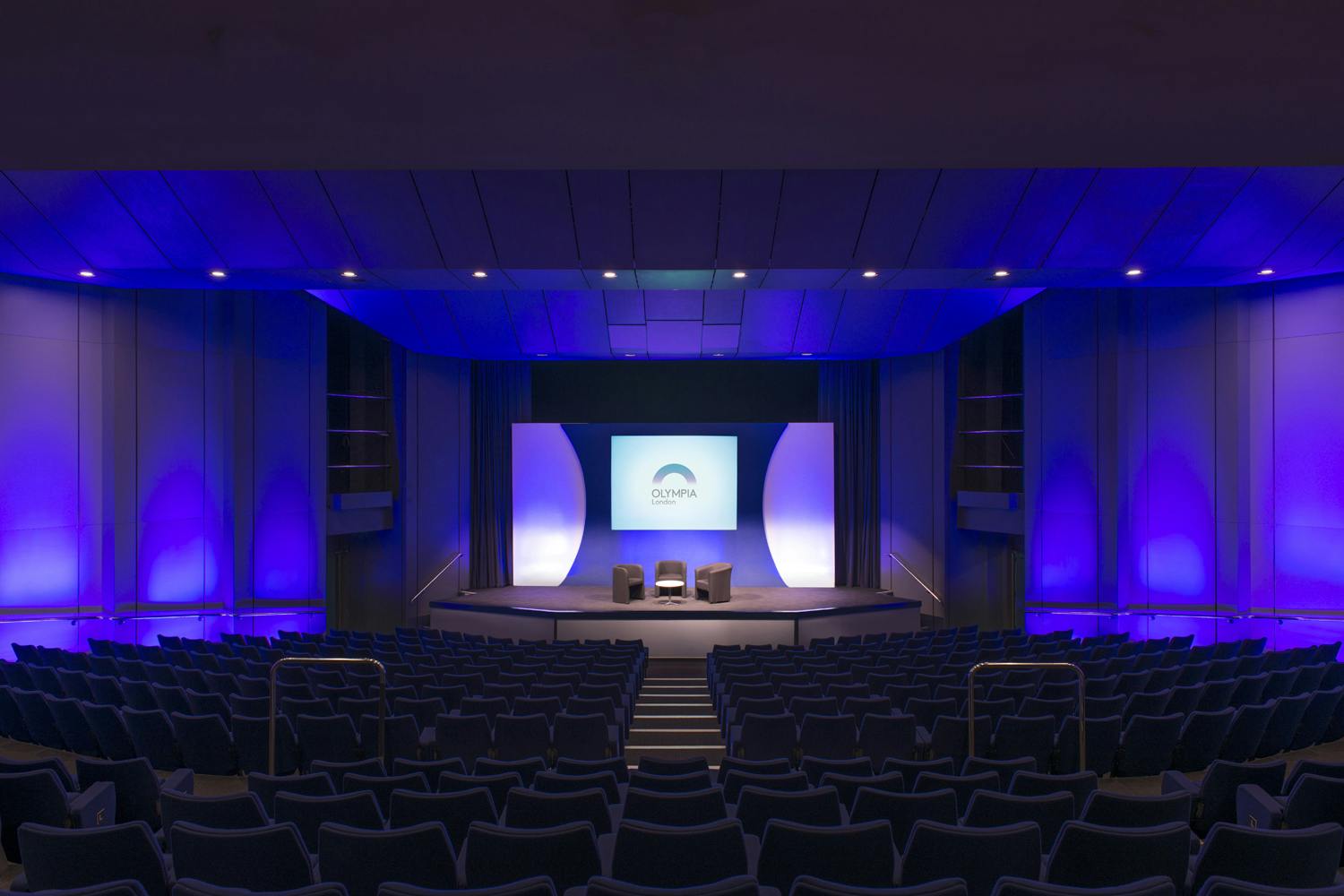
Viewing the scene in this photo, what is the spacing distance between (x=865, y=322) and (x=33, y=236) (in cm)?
1291

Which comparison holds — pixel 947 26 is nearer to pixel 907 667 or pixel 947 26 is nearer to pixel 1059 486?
pixel 907 667

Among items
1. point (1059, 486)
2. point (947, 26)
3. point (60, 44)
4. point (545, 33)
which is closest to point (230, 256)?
point (60, 44)

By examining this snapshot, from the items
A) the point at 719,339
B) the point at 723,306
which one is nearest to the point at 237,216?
the point at 723,306

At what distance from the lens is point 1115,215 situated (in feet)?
34.7

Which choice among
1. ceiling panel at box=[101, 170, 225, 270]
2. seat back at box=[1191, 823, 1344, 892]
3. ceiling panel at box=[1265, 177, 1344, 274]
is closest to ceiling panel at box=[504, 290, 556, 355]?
ceiling panel at box=[101, 170, 225, 270]

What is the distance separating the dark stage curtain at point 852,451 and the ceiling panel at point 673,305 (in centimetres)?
494

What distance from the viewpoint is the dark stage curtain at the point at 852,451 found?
19266 mm

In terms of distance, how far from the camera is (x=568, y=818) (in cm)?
386

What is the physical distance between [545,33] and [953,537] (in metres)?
16.2

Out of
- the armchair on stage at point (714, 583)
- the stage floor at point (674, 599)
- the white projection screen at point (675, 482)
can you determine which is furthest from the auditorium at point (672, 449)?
the armchair on stage at point (714, 583)

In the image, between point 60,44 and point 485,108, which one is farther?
point 485,108

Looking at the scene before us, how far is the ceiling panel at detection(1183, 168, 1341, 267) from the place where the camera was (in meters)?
9.87

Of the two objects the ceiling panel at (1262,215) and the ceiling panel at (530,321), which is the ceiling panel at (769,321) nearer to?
the ceiling panel at (530,321)

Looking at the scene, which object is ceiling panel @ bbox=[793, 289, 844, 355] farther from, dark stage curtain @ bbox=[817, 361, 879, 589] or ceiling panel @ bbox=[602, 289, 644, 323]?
ceiling panel @ bbox=[602, 289, 644, 323]
